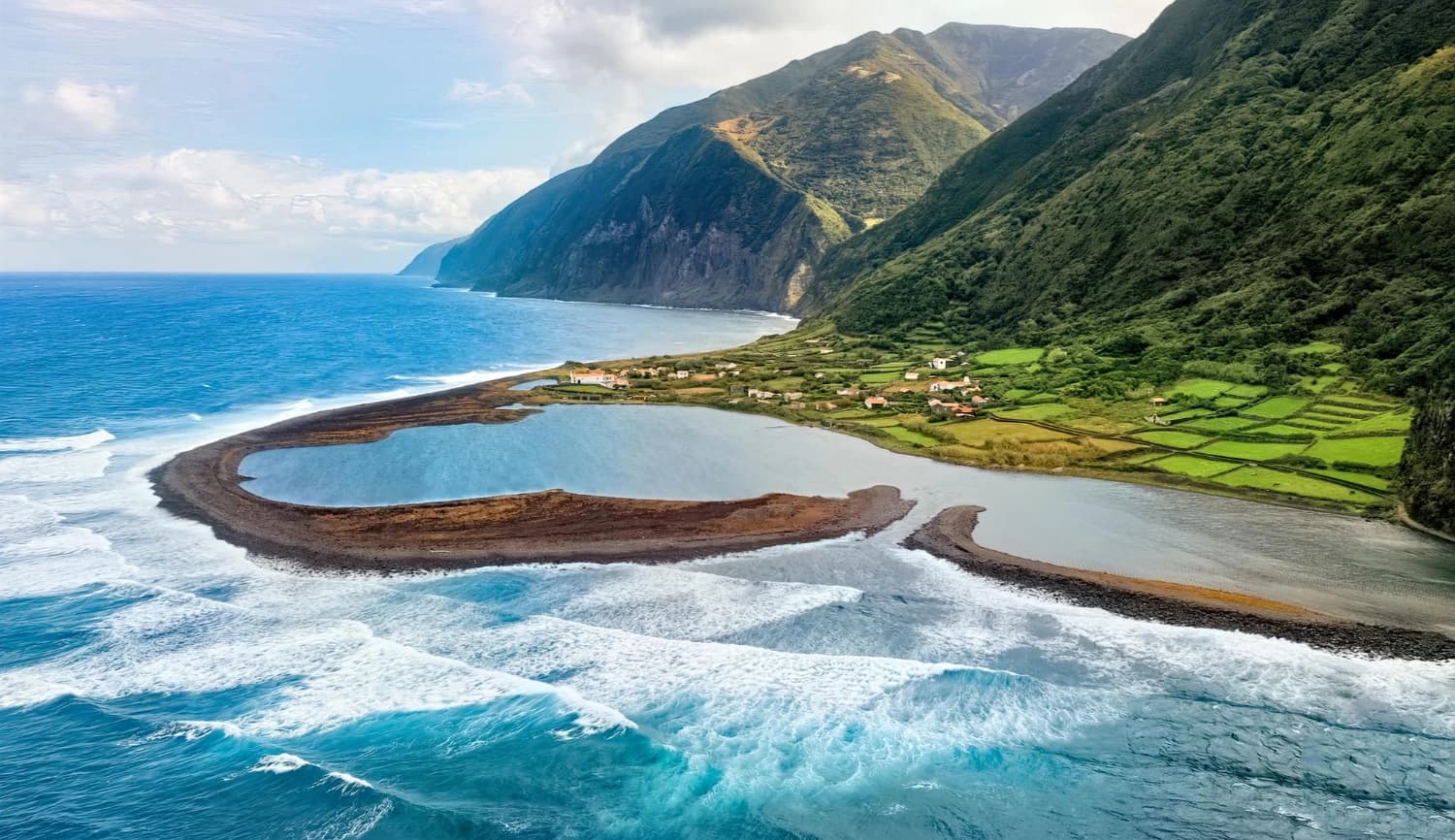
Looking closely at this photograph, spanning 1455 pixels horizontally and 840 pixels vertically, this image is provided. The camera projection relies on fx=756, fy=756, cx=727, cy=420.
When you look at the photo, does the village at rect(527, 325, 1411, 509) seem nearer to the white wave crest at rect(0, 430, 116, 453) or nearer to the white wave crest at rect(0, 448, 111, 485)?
the white wave crest at rect(0, 430, 116, 453)

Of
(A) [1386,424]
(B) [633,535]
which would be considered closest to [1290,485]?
(A) [1386,424]

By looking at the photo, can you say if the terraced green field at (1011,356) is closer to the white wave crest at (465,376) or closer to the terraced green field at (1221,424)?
the terraced green field at (1221,424)

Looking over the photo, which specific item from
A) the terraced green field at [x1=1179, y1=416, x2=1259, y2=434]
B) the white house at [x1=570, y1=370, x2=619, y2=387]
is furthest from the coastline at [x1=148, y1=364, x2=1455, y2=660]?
the white house at [x1=570, y1=370, x2=619, y2=387]

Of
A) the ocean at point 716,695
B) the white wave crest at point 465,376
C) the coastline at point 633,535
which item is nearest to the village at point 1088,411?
the ocean at point 716,695

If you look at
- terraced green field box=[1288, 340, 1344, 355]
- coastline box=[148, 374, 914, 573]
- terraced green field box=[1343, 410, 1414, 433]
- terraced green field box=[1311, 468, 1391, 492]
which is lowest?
coastline box=[148, 374, 914, 573]

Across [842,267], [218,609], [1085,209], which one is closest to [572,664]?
[218,609]

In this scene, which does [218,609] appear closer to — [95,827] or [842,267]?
[95,827]
